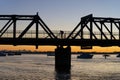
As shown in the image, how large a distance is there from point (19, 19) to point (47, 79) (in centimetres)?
1483

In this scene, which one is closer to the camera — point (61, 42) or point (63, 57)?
point (61, 42)

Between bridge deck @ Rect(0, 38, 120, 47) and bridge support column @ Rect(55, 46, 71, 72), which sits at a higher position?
bridge deck @ Rect(0, 38, 120, 47)

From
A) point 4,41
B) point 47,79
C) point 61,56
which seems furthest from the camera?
point 61,56

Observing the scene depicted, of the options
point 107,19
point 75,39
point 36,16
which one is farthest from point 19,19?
point 107,19

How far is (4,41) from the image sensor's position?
82.4m

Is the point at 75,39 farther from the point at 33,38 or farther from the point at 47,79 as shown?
the point at 47,79

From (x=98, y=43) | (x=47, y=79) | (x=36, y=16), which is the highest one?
(x=36, y=16)

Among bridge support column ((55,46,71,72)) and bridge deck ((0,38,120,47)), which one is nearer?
bridge deck ((0,38,120,47))

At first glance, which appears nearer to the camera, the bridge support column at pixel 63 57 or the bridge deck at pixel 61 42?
the bridge deck at pixel 61 42

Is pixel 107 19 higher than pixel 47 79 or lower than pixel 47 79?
higher

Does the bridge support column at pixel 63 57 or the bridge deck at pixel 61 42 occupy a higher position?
the bridge deck at pixel 61 42

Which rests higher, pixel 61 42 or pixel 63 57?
pixel 61 42

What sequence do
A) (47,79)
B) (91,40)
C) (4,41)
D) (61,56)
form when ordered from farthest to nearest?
1. (61,56)
2. (91,40)
3. (4,41)
4. (47,79)

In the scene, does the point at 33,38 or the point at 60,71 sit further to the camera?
the point at 60,71
